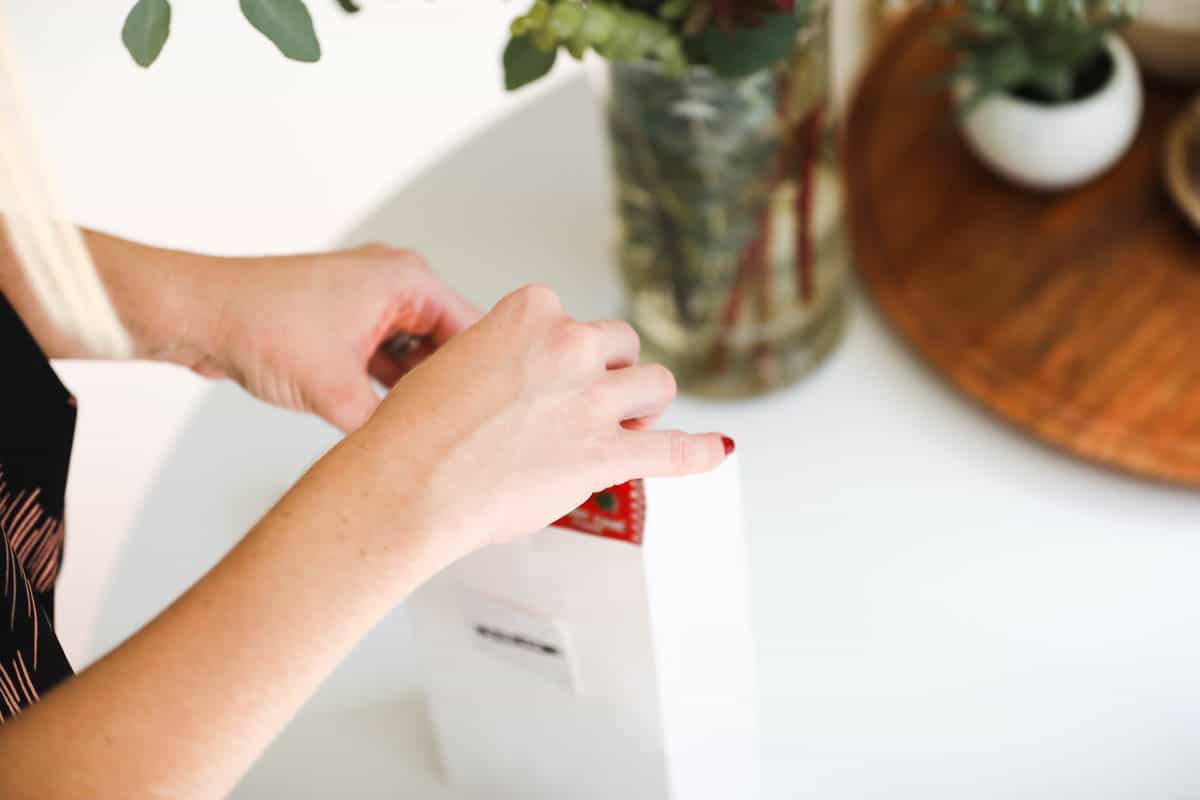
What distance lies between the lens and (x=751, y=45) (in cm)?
93

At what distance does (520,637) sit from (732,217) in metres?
0.43

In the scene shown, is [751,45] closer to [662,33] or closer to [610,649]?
[662,33]

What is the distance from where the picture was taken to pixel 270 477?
1240mm

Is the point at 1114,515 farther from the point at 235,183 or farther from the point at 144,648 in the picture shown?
the point at 235,183

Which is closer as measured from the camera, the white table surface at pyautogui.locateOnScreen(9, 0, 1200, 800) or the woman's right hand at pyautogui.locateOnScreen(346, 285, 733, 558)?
the woman's right hand at pyautogui.locateOnScreen(346, 285, 733, 558)

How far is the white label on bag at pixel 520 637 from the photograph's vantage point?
83 centimetres

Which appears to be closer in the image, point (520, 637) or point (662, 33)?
point (520, 637)

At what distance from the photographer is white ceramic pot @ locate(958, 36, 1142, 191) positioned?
3.91 ft

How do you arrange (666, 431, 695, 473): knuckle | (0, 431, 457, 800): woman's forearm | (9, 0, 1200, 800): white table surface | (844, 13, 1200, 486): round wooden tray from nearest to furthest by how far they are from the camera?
(0, 431, 457, 800): woman's forearm, (666, 431, 695, 473): knuckle, (9, 0, 1200, 800): white table surface, (844, 13, 1200, 486): round wooden tray

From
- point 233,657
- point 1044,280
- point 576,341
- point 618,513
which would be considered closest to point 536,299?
point 576,341

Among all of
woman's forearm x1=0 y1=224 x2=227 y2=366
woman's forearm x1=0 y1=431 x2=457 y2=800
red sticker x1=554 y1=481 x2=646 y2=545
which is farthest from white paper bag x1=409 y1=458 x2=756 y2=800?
woman's forearm x1=0 y1=224 x2=227 y2=366

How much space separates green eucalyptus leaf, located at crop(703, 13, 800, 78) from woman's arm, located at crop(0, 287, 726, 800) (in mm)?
275

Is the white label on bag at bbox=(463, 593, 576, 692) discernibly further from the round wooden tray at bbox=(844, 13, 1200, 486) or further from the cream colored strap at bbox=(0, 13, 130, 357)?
the round wooden tray at bbox=(844, 13, 1200, 486)

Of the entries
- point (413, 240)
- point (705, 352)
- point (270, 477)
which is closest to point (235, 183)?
point (413, 240)
